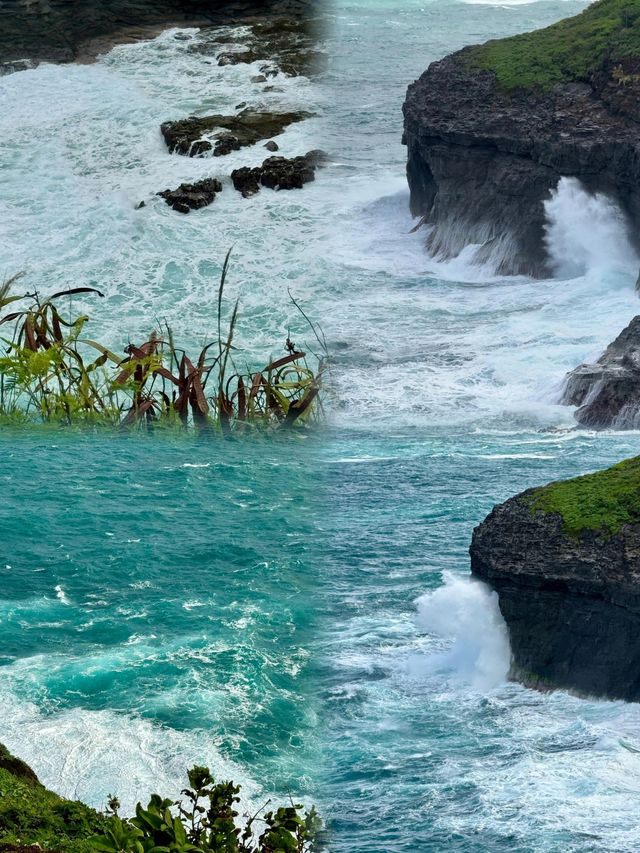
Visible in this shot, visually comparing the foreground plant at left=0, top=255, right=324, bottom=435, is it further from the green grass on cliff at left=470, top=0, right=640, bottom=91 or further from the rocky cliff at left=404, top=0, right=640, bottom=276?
the green grass on cliff at left=470, top=0, right=640, bottom=91

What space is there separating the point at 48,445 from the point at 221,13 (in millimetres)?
6945

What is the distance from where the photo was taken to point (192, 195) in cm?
1474

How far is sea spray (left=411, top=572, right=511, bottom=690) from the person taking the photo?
441 centimetres

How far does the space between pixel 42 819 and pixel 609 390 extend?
21.7 feet

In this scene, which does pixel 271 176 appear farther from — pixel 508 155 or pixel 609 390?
pixel 609 390

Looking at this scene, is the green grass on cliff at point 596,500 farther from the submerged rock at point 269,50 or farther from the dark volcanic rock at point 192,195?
the submerged rock at point 269,50

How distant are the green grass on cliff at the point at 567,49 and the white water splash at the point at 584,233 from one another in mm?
1513

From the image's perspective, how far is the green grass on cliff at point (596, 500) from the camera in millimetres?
4534

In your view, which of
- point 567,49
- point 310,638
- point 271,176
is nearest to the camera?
point 310,638

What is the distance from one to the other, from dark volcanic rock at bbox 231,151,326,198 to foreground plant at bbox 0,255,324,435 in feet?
34.2

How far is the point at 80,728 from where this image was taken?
3734mm

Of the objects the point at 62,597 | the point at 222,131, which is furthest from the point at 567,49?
the point at 62,597

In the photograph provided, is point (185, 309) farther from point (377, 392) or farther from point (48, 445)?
point (48, 445)

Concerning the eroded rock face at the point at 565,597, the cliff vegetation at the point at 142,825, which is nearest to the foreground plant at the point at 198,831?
the cliff vegetation at the point at 142,825
